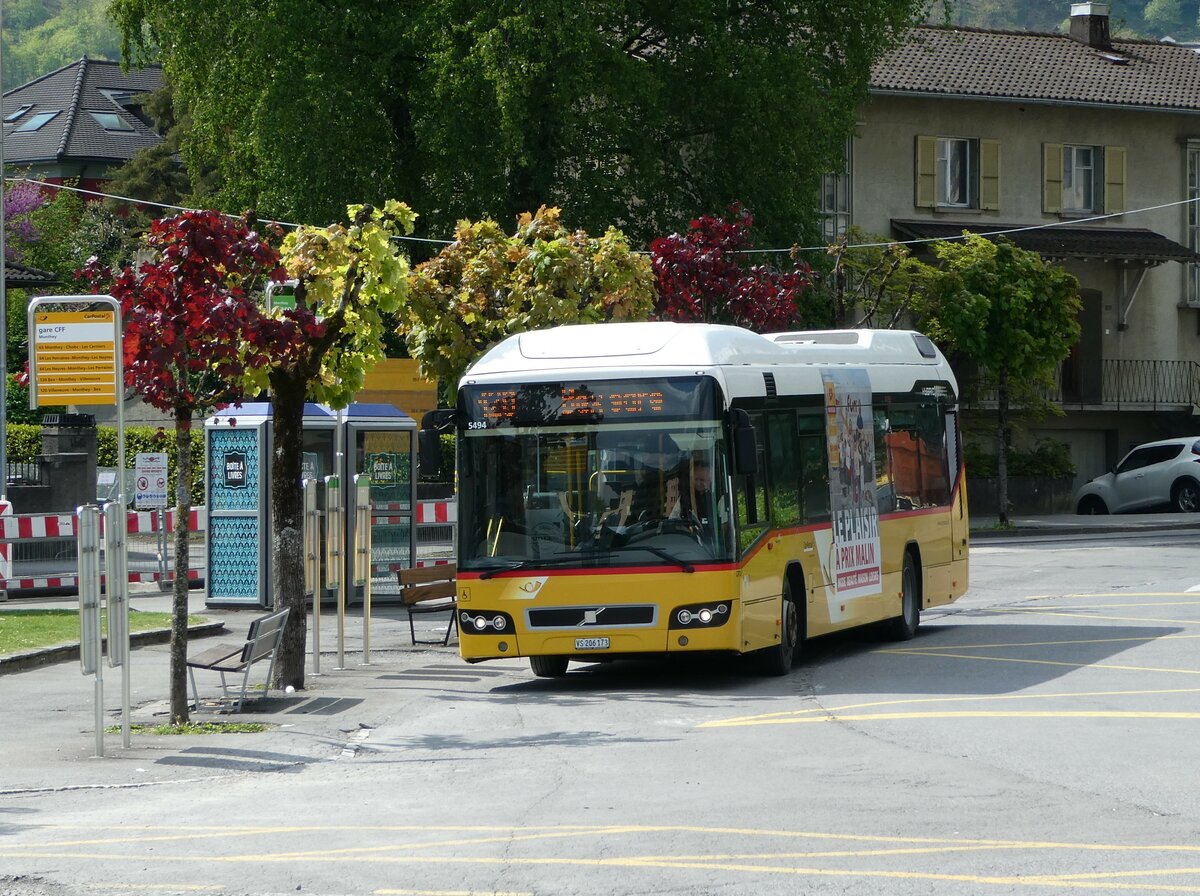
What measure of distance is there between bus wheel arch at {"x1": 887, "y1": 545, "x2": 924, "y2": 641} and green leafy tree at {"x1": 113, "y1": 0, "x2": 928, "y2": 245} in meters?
13.3

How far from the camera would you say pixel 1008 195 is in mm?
48438

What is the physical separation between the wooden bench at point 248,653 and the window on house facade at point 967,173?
35345 mm

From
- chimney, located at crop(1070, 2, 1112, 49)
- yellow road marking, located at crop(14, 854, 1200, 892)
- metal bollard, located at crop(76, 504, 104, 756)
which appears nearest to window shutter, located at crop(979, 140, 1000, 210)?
chimney, located at crop(1070, 2, 1112, 49)

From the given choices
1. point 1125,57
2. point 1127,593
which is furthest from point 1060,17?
point 1127,593

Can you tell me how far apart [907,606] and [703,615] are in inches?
202

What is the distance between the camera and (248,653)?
14016 millimetres

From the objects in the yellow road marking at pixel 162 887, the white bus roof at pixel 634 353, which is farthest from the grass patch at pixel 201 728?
the yellow road marking at pixel 162 887

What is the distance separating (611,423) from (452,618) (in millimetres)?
5670

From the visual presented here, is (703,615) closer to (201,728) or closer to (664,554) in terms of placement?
(664,554)

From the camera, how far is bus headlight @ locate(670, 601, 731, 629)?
14.7 m

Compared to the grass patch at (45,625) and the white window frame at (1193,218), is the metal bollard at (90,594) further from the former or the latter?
the white window frame at (1193,218)

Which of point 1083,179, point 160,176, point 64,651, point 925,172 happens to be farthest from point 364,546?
point 160,176

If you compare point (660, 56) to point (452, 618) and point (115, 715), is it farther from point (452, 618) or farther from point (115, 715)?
point (115, 715)

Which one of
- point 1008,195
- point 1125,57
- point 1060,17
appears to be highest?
point 1060,17
